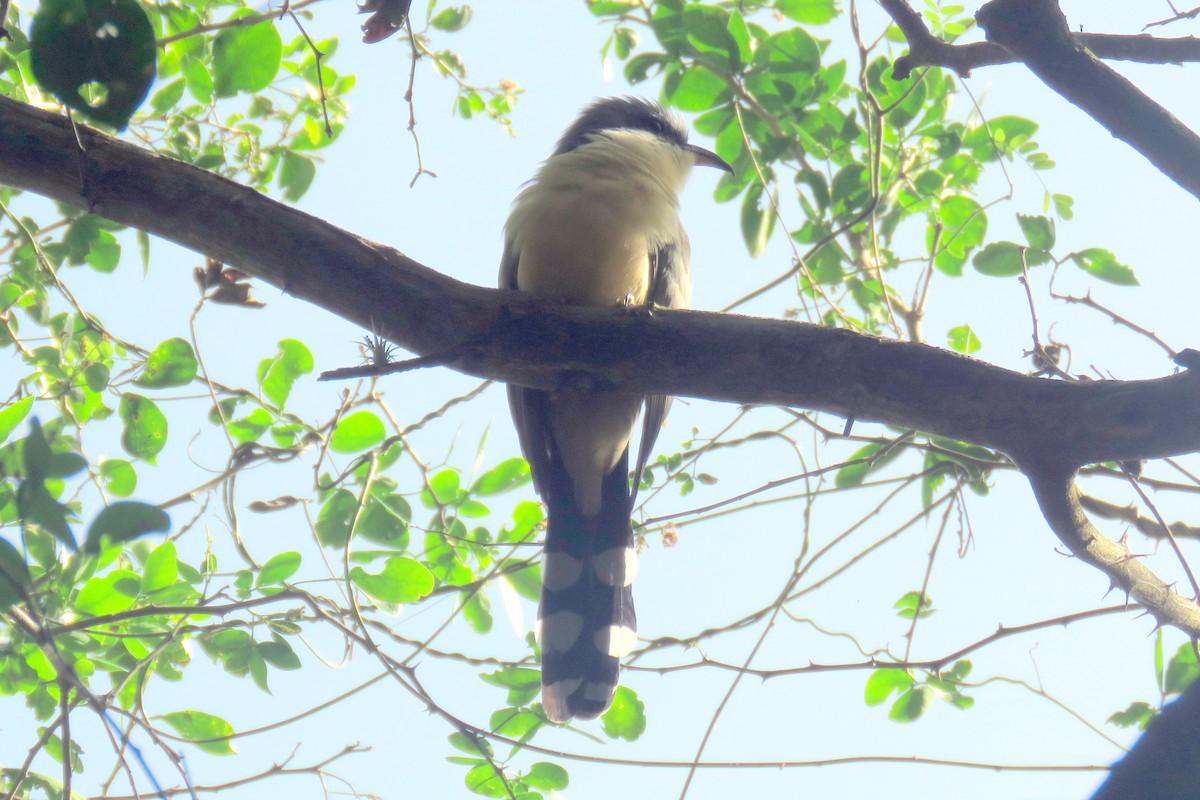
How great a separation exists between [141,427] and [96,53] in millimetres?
1807

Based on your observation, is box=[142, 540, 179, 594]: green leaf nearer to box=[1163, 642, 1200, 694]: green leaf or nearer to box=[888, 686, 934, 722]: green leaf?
box=[888, 686, 934, 722]: green leaf

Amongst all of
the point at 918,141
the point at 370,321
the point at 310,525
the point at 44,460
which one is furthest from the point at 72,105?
the point at 918,141

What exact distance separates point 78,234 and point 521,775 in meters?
2.13

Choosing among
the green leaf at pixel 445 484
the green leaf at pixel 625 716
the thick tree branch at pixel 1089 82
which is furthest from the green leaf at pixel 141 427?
the thick tree branch at pixel 1089 82

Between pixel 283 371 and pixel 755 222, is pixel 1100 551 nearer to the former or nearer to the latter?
pixel 755 222

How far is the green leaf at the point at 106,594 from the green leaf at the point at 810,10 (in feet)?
8.62

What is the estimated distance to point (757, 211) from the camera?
3.16 m

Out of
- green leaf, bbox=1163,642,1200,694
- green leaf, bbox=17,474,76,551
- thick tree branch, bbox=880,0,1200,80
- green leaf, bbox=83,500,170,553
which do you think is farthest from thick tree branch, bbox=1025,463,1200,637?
green leaf, bbox=17,474,76,551

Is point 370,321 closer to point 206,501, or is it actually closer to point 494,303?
point 494,303

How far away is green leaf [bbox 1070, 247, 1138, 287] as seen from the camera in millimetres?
2854

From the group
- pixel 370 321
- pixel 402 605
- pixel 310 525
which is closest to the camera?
pixel 370 321

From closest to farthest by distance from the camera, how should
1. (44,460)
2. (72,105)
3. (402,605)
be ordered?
1. (44,460)
2. (72,105)
3. (402,605)

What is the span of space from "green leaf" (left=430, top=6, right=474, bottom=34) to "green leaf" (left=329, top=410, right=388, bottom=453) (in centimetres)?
136

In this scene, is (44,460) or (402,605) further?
(402,605)
